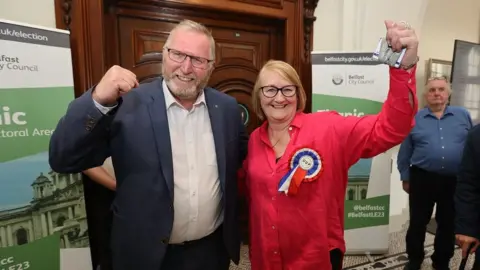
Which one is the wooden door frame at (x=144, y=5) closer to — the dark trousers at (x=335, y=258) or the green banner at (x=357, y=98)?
the green banner at (x=357, y=98)

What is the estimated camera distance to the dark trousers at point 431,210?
2715mm

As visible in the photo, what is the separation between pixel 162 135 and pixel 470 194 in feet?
4.79

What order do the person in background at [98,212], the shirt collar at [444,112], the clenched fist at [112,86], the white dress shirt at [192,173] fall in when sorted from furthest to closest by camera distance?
1. the shirt collar at [444,112]
2. the person in background at [98,212]
3. the white dress shirt at [192,173]
4. the clenched fist at [112,86]

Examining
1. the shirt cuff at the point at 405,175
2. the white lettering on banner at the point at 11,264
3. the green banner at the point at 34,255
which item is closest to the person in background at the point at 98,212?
the green banner at the point at 34,255

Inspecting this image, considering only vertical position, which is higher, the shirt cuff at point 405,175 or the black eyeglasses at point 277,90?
the black eyeglasses at point 277,90

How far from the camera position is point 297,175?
50.4 inches

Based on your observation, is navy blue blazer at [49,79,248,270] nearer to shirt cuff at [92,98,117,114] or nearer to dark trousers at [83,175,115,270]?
shirt cuff at [92,98,117,114]

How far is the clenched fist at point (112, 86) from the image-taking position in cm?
101

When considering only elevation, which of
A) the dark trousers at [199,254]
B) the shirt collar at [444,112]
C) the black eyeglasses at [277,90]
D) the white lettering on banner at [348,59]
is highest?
the white lettering on banner at [348,59]

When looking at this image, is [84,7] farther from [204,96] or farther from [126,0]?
[204,96]

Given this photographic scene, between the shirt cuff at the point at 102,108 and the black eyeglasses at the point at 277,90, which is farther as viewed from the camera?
the black eyeglasses at the point at 277,90

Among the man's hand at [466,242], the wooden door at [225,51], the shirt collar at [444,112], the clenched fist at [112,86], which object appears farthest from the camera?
the shirt collar at [444,112]

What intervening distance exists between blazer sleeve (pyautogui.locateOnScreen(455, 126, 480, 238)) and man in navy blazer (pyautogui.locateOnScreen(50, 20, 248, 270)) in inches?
43.0

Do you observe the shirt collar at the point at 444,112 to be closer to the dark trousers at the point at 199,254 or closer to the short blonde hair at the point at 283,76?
the short blonde hair at the point at 283,76
